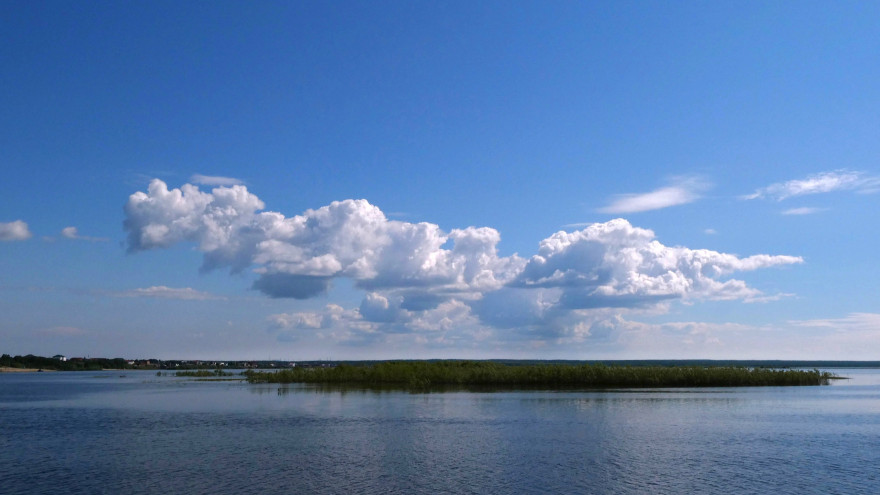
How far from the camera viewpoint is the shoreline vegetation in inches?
3561

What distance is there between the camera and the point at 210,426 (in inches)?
1906

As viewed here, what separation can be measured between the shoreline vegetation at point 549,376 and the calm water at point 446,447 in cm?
2332

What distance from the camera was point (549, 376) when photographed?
92.6 m

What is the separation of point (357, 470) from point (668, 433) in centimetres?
2105

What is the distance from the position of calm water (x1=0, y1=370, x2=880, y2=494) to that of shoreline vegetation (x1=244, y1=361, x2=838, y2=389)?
23.3 m

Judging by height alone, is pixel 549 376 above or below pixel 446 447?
above

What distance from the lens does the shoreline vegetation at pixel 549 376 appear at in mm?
90438

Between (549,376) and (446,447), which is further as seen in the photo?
(549,376)

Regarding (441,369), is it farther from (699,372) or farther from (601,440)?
(601,440)

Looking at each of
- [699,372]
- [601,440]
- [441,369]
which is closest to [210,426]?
[601,440]

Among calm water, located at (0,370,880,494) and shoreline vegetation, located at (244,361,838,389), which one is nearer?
calm water, located at (0,370,880,494)

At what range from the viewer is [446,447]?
38.9 metres

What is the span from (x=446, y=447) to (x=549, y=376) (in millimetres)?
55719

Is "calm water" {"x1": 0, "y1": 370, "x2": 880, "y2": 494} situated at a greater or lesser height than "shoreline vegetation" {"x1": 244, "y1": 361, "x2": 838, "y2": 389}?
lesser
